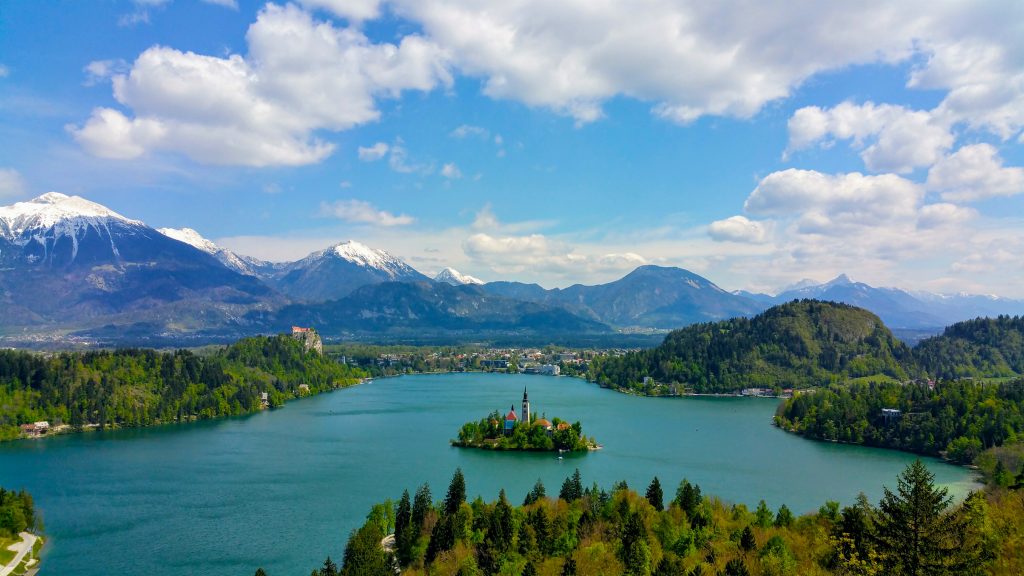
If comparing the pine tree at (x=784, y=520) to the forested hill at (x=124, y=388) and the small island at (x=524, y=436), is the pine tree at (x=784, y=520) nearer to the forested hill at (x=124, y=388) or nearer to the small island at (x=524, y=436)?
the small island at (x=524, y=436)

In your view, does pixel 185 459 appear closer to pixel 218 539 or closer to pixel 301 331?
pixel 218 539

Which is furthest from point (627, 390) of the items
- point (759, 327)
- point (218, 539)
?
point (218, 539)

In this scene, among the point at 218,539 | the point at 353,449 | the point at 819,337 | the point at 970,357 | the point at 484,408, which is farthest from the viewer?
the point at 819,337

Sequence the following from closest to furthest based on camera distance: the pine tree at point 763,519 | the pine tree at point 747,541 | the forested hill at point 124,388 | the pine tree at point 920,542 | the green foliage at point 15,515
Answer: the pine tree at point 920,542 < the pine tree at point 747,541 < the pine tree at point 763,519 < the green foliage at point 15,515 < the forested hill at point 124,388

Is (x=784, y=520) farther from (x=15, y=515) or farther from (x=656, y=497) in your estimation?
(x=15, y=515)

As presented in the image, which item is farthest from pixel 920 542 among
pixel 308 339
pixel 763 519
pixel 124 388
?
pixel 308 339

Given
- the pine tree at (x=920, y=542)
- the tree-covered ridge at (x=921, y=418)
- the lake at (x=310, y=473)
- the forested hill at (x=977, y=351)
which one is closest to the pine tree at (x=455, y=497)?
the lake at (x=310, y=473)
